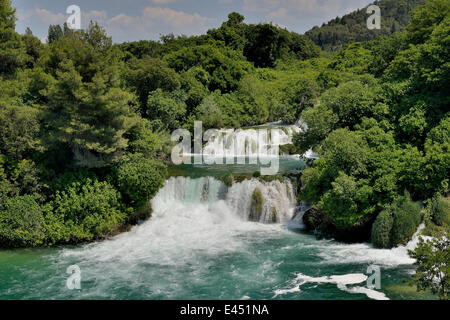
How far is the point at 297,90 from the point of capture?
39.4 m

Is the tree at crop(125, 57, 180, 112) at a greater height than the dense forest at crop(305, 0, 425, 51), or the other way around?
the dense forest at crop(305, 0, 425, 51)

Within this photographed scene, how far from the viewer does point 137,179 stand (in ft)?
62.1

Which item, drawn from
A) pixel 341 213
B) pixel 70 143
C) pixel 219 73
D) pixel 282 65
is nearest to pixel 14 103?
pixel 70 143

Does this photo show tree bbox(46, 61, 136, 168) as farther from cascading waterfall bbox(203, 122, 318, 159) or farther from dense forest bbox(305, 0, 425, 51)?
dense forest bbox(305, 0, 425, 51)

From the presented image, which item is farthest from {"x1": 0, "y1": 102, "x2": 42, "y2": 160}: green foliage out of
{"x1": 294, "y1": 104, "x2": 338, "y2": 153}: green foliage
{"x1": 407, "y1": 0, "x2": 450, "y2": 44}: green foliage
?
{"x1": 407, "y1": 0, "x2": 450, "y2": 44}: green foliage

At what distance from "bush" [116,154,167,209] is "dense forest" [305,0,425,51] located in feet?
378

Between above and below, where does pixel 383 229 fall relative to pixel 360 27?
below

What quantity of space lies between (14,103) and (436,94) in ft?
70.8

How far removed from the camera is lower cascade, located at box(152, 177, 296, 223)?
2053 centimetres

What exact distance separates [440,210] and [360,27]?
5379 inches

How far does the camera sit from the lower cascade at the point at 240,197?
20.5 metres

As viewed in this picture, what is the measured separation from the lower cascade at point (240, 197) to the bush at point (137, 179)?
8.11 feet

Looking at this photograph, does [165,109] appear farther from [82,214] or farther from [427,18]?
[427,18]

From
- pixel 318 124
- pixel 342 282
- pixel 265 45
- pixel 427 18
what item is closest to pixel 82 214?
pixel 342 282
